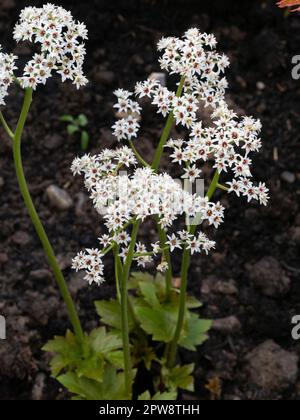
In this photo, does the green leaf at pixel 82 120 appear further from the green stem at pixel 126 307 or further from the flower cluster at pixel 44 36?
the flower cluster at pixel 44 36

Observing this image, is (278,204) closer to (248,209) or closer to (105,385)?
(248,209)

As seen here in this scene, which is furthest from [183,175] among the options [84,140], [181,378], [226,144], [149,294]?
[84,140]

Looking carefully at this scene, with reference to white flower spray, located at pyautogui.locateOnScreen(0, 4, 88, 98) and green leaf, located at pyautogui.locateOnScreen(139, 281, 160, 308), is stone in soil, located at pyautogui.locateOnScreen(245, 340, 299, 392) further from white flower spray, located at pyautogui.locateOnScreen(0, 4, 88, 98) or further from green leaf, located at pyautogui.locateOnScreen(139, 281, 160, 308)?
white flower spray, located at pyautogui.locateOnScreen(0, 4, 88, 98)

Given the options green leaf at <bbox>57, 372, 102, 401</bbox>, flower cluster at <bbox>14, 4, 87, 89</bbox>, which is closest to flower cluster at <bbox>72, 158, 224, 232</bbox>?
flower cluster at <bbox>14, 4, 87, 89</bbox>

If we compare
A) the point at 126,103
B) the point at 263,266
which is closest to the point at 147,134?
the point at 263,266

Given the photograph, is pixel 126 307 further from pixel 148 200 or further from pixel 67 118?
pixel 67 118

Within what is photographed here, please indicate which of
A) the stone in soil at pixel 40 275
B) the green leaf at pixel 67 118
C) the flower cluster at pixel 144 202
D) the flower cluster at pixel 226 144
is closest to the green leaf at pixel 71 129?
the green leaf at pixel 67 118
